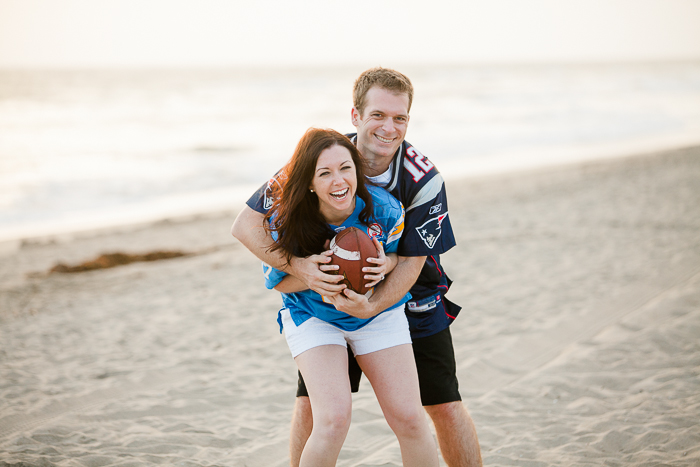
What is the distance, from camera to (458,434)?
10.7 feet

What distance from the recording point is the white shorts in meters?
2.85

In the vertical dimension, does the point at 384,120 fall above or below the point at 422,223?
above

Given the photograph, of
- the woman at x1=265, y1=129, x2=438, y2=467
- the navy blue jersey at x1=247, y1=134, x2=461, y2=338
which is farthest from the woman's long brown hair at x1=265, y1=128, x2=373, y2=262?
the navy blue jersey at x1=247, y1=134, x2=461, y2=338

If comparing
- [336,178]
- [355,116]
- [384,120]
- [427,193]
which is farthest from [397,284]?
[355,116]

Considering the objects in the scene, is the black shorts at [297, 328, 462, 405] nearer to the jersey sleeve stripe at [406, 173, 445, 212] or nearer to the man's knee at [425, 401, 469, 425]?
the man's knee at [425, 401, 469, 425]

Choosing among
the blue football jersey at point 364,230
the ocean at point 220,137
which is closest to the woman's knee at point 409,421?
the blue football jersey at point 364,230

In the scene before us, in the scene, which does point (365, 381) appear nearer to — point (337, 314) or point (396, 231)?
point (337, 314)

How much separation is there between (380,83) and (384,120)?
0.21 m

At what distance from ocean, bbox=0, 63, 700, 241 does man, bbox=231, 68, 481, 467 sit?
1074 centimetres

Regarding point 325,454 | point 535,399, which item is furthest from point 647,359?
point 325,454

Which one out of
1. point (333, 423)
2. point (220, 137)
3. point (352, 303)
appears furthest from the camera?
point (220, 137)

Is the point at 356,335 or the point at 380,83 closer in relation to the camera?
the point at 356,335

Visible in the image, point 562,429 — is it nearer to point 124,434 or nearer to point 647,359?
point 647,359

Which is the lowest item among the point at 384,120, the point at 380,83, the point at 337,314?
the point at 337,314
